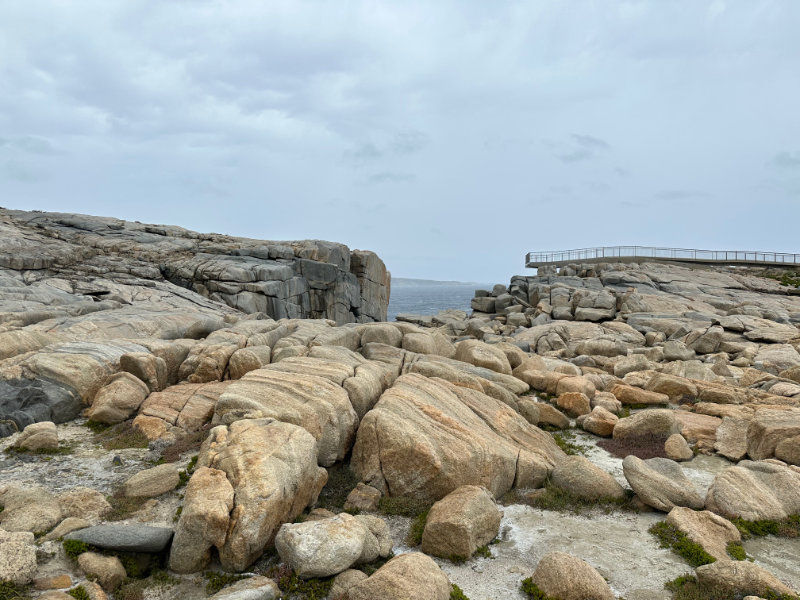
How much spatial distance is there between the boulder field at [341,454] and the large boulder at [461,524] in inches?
1.7

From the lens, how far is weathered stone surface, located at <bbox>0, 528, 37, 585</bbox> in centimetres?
860

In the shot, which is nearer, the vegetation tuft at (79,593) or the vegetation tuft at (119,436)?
the vegetation tuft at (79,593)

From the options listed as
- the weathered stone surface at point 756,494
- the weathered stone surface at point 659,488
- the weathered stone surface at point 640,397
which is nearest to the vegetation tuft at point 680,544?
the weathered stone surface at point 659,488

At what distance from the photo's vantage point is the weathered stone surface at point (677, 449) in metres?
16.1

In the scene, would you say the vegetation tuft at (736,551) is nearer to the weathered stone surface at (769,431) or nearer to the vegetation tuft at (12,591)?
the weathered stone surface at (769,431)

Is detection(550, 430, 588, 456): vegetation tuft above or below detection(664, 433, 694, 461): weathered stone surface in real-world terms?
below

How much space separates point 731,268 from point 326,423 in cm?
8440

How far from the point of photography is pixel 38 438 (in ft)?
47.2

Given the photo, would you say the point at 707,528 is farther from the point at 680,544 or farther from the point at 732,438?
the point at 732,438

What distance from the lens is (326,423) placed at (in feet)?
45.4

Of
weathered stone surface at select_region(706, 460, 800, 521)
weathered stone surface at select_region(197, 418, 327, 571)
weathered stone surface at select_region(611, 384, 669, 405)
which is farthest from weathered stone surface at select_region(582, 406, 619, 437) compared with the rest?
weathered stone surface at select_region(197, 418, 327, 571)

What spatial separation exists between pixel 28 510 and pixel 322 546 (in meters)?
6.27

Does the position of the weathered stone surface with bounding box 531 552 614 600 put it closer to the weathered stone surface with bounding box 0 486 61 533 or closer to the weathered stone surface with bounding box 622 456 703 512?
the weathered stone surface with bounding box 622 456 703 512

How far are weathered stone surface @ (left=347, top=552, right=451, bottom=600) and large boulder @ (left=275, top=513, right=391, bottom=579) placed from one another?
2.21 ft
